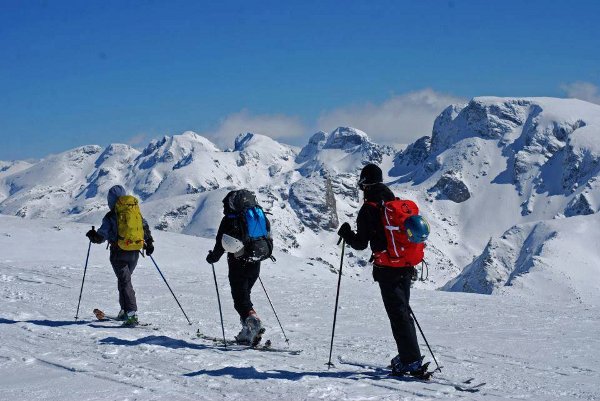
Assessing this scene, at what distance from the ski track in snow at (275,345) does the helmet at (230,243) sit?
1471 millimetres

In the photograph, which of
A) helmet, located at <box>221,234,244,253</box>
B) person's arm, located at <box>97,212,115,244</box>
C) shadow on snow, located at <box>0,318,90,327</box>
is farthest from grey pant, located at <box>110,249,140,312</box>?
helmet, located at <box>221,234,244,253</box>

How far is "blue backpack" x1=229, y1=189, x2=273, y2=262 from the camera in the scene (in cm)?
924

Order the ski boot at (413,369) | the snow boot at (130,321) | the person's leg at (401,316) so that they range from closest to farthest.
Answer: the ski boot at (413,369) → the person's leg at (401,316) → the snow boot at (130,321)

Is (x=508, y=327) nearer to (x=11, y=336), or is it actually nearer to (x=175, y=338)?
(x=175, y=338)

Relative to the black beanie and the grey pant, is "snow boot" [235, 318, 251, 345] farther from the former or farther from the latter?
the black beanie

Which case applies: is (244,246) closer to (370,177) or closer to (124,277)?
(370,177)

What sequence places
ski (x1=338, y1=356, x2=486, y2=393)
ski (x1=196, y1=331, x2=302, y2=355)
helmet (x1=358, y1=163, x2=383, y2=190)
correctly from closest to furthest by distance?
ski (x1=338, y1=356, x2=486, y2=393) < helmet (x1=358, y1=163, x2=383, y2=190) < ski (x1=196, y1=331, x2=302, y2=355)

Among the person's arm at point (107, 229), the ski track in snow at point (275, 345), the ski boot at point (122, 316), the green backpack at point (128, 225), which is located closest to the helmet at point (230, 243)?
the ski track in snow at point (275, 345)

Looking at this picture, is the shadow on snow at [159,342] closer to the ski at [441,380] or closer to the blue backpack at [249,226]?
the blue backpack at [249,226]

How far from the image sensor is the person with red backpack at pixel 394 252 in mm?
7438

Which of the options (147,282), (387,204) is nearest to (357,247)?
(387,204)

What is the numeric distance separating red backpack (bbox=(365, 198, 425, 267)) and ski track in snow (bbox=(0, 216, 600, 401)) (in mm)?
1424

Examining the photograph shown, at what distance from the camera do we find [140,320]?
1184cm

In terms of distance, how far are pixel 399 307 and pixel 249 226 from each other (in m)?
2.80
